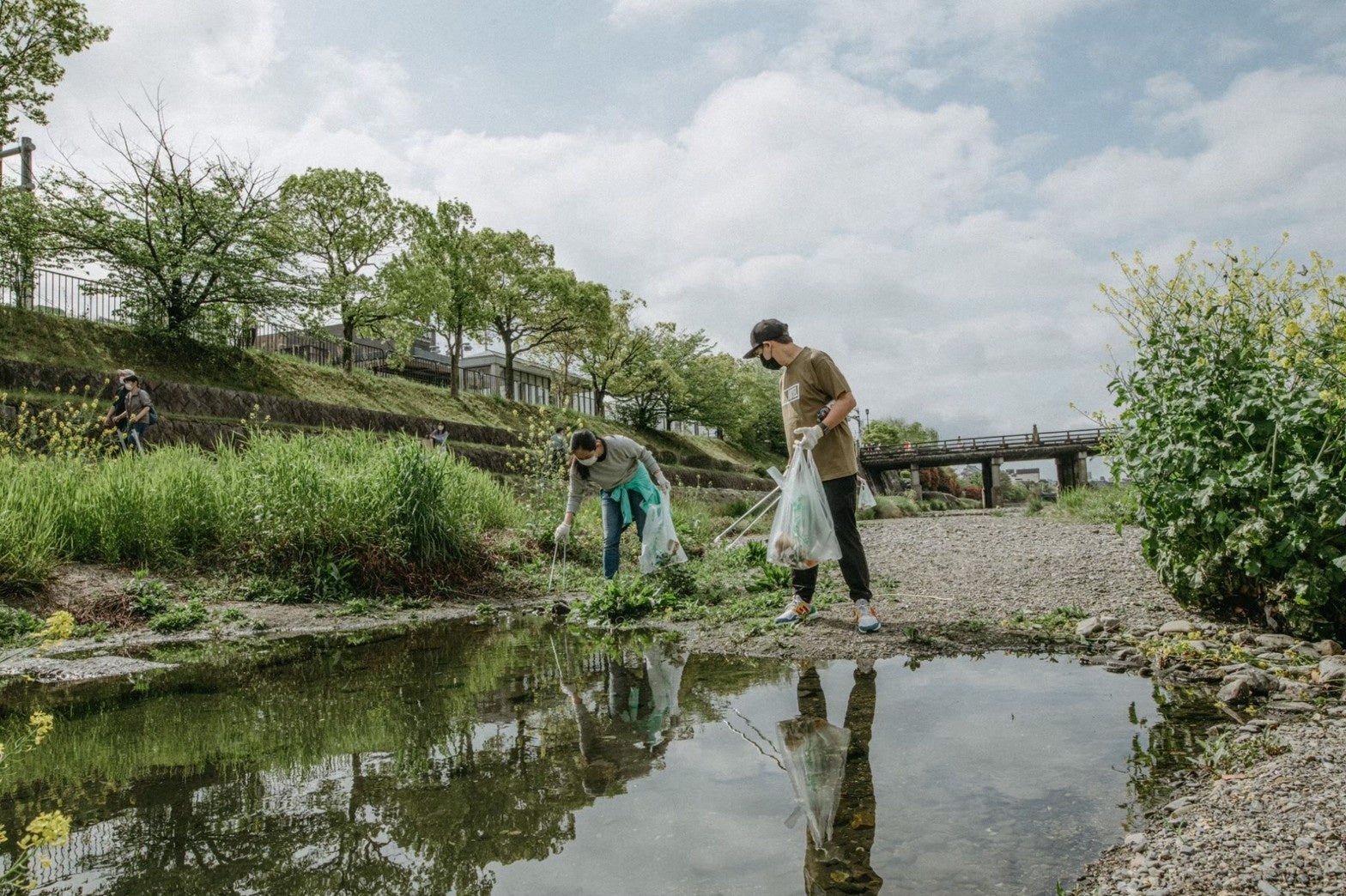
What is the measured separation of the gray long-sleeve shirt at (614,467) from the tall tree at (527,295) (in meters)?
31.6

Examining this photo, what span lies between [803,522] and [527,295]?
37023 millimetres

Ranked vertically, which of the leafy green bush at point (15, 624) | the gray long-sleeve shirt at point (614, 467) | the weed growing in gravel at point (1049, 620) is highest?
the gray long-sleeve shirt at point (614, 467)

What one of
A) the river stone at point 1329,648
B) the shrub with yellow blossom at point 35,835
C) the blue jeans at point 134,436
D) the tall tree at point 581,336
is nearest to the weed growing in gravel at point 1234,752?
the river stone at point 1329,648

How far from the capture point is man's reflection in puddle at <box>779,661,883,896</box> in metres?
2.18

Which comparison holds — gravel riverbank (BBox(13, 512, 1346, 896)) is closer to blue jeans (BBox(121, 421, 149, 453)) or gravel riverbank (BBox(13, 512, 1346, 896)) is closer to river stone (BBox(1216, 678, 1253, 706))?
river stone (BBox(1216, 678, 1253, 706))

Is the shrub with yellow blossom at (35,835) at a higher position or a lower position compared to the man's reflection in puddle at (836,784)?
higher

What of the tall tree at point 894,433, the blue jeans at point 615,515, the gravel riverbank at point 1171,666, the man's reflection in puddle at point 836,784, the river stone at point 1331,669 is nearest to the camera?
the gravel riverbank at point 1171,666

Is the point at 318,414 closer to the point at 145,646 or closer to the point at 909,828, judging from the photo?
the point at 145,646

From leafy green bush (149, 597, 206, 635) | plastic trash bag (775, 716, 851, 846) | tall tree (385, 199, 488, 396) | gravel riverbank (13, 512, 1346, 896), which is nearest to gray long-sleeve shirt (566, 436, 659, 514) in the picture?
gravel riverbank (13, 512, 1346, 896)

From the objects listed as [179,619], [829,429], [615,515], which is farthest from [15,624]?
[829,429]

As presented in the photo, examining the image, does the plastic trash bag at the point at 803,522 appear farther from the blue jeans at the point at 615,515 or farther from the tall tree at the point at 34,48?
the tall tree at the point at 34,48

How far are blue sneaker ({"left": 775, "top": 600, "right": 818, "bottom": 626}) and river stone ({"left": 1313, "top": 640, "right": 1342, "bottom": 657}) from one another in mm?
2960

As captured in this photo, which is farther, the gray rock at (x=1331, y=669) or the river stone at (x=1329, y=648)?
the river stone at (x=1329, y=648)

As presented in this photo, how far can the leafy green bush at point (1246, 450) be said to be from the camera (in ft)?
14.6
